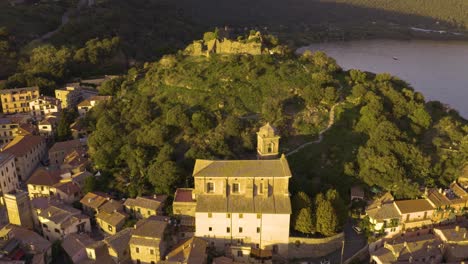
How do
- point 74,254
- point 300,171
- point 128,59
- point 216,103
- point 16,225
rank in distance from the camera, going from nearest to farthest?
point 74,254 → point 16,225 → point 300,171 → point 216,103 → point 128,59

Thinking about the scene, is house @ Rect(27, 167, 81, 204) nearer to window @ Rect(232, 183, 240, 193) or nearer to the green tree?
window @ Rect(232, 183, 240, 193)

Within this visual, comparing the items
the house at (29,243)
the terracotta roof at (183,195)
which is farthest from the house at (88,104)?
the terracotta roof at (183,195)

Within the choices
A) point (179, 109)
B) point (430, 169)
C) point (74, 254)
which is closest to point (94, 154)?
point (179, 109)

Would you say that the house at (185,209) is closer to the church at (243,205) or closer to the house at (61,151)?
the church at (243,205)

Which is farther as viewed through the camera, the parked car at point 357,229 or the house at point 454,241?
the parked car at point 357,229

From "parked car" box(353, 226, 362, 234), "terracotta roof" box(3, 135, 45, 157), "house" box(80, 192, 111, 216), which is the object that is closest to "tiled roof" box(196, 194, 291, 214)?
"parked car" box(353, 226, 362, 234)

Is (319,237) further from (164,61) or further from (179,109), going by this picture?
(164,61)
